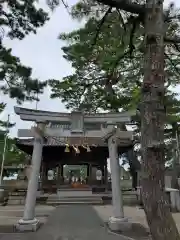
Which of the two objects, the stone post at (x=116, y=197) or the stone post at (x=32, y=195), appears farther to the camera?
the stone post at (x=116, y=197)

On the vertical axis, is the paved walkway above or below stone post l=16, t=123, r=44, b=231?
below

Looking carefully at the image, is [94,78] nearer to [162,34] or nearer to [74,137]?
[74,137]

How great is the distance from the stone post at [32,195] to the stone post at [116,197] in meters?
2.19

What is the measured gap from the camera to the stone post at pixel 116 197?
840 cm

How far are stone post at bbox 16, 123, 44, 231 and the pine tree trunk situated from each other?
6008 millimetres

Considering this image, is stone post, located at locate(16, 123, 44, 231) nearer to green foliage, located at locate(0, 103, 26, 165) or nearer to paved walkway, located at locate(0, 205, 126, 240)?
paved walkway, located at locate(0, 205, 126, 240)

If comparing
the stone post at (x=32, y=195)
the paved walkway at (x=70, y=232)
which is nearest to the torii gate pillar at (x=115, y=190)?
the paved walkway at (x=70, y=232)

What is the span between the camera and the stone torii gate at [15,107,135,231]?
8570 mm

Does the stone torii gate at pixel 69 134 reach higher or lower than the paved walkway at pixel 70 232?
higher

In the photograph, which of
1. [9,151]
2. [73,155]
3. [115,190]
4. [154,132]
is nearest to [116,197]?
[115,190]

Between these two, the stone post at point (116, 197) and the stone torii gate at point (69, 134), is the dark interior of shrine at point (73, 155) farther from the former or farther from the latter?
the stone post at point (116, 197)

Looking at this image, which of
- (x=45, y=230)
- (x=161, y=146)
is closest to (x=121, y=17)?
(x=161, y=146)

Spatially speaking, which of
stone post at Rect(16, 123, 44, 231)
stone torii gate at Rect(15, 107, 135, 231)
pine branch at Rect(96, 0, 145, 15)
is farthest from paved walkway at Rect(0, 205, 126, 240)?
pine branch at Rect(96, 0, 145, 15)

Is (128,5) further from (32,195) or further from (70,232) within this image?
(32,195)
